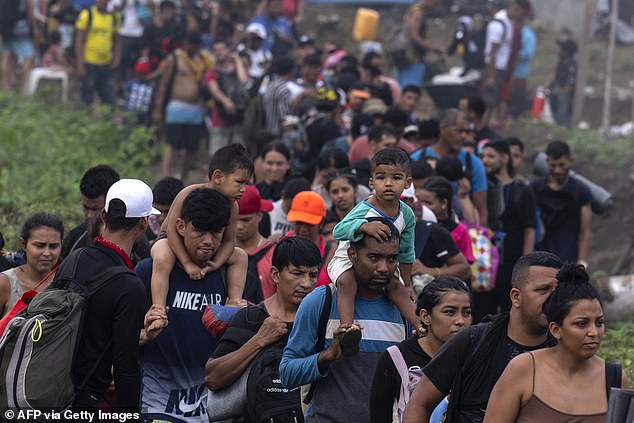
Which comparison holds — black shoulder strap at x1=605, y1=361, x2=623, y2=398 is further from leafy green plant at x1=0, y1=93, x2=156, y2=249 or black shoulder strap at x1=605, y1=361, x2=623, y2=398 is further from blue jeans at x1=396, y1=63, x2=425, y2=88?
blue jeans at x1=396, y1=63, x2=425, y2=88

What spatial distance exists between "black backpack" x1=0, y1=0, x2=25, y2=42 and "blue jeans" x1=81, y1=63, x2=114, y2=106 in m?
1.53

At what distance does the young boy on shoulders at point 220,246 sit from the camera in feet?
22.5

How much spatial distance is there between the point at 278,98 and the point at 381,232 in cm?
916

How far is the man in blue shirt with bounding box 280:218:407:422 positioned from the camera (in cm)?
583

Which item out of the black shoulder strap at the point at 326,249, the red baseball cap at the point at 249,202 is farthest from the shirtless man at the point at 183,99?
the red baseball cap at the point at 249,202

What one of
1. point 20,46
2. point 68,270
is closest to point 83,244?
point 68,270

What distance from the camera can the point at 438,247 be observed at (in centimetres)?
873

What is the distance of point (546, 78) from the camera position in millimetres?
22828

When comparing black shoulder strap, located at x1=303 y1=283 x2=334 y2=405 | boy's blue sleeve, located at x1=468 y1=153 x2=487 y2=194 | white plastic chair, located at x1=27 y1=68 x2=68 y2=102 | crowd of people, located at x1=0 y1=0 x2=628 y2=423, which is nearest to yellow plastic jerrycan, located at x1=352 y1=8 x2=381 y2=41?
white plastic chair, located at x1=27 y1=68 x2=68 y2=102

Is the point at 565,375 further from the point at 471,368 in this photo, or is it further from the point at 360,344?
the point at 360,344

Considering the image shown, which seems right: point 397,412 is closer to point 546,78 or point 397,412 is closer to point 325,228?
point 325,228

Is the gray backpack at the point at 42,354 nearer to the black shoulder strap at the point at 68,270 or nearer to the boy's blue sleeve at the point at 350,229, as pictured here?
the black shoulder strap at the point at 68,270

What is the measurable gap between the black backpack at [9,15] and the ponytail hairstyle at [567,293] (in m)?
16.7

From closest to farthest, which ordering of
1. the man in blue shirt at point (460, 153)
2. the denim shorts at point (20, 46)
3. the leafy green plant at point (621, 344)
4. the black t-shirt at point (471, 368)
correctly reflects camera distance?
the black t-shirt at point (471, 368) → the leafy green plant at point (621, 344) → the man in blue shirt at point (460, 153) → the denim shorts at point (20, 46)
